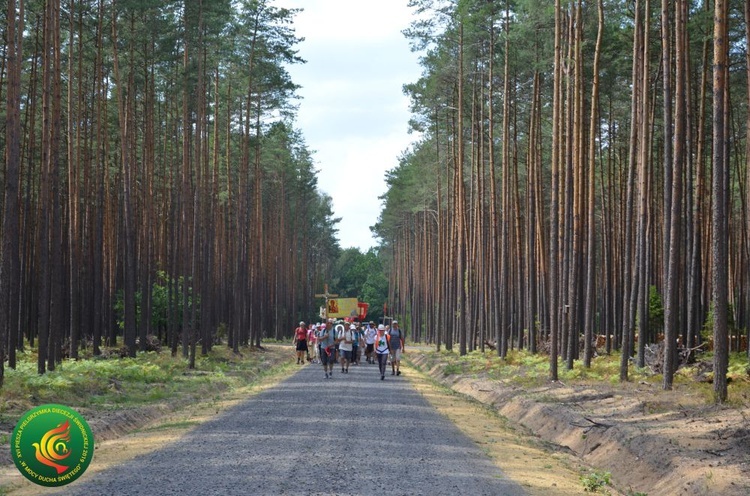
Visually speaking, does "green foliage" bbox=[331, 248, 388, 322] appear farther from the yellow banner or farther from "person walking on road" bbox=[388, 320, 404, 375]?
"person walking on road" bbox=[388, 320, 404, 375]

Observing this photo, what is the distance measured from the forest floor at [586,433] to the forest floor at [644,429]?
22 mm

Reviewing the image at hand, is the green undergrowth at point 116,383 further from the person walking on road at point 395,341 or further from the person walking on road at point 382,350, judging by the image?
the person walking on road at point 395,341

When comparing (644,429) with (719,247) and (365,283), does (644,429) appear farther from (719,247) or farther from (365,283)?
(365,283)

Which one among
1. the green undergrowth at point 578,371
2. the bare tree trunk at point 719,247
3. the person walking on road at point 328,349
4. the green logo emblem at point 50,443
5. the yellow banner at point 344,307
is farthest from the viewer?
the yellow banner at point 344,307

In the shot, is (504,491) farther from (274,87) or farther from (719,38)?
(274,87)

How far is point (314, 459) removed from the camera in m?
12.8

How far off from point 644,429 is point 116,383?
13.6 metres

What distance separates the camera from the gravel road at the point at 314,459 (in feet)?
35.1

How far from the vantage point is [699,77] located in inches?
1491

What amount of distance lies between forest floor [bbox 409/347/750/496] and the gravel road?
207 centimetres

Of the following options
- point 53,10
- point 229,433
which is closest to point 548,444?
point 229,433

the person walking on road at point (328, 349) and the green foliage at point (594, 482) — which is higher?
the person walking on road at point (328, 349)

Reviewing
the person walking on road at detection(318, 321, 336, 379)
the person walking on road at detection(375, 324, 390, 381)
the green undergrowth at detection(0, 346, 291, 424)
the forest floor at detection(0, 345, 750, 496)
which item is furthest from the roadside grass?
the person walking on road at detection(375, 324, 390, 381)

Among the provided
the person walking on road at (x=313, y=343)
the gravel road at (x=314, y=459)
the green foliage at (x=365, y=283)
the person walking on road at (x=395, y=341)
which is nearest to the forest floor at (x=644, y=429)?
the gravel road at (x=314, y=459)
